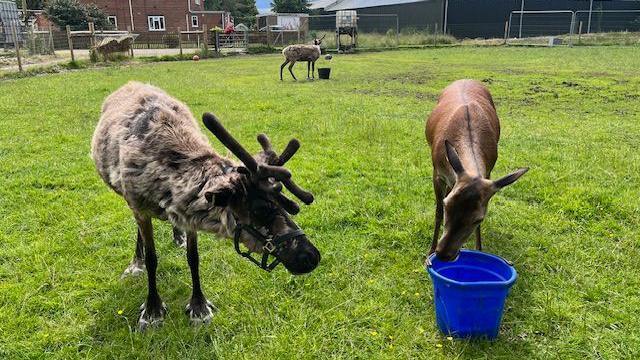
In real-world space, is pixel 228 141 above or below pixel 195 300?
above

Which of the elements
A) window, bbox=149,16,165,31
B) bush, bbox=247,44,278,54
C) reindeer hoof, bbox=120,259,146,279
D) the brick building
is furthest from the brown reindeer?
window, bbox=149,16,165,31

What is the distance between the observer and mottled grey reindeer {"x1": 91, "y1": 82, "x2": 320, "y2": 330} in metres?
2.86

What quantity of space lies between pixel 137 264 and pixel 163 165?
5.21ft

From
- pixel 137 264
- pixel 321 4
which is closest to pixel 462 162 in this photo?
pixel 137 264

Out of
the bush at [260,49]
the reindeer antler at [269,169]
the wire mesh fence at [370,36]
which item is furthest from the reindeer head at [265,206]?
the bush at [260,49]

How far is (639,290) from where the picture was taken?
399 centimetres

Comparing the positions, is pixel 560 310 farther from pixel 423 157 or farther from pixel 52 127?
pixel 52 127

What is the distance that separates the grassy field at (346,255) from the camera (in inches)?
136

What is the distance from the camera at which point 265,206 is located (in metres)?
2.88

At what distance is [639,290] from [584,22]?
153ft

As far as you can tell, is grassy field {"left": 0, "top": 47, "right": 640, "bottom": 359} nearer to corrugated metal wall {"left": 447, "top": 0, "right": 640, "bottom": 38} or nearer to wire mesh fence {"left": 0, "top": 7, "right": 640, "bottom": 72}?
wire mesh fence {"left": 0, "top": 7, "right": 640, "bottom": 72}

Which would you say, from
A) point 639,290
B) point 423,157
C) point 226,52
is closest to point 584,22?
point 226,52

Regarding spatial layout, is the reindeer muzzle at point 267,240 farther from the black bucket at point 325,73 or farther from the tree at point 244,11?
the tree at point 244,11

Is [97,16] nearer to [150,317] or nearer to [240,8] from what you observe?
[240,8]
